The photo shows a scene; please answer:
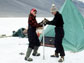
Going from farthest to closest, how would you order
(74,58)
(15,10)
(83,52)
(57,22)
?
(15,10) < (83,52) < (74,58) < (57,22)

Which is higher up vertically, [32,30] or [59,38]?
[32,30]

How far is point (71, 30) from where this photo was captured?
10523mm

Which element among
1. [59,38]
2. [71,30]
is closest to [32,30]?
[59,38]

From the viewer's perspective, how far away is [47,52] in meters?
9.72

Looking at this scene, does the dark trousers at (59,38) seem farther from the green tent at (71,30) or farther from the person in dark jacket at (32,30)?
the green tent at (71,30)

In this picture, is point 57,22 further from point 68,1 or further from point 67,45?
point 68,1

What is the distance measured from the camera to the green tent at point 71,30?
397 inches

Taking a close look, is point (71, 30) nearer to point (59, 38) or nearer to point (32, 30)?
point (59, 38)

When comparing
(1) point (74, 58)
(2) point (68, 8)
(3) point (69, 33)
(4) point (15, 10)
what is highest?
(4) point (15, 10)

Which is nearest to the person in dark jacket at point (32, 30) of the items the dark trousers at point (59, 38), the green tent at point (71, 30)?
the dark trousers at point (59, 38)

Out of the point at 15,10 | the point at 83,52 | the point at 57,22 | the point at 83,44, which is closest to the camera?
the point at 57,22

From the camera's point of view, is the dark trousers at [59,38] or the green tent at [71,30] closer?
the dark trousers at [59,38]

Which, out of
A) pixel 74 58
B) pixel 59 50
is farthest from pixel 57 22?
pixel 74 58

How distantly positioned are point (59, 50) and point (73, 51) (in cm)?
177
